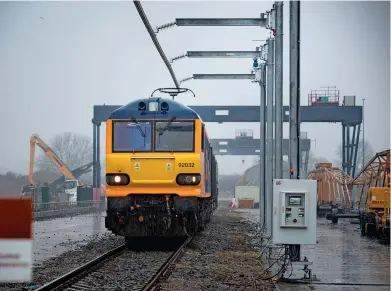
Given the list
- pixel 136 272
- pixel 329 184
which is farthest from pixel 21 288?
pixel 329 184

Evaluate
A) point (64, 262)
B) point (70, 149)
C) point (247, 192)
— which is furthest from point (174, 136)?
point (247, 192)

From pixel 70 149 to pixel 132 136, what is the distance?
39230 millimetres

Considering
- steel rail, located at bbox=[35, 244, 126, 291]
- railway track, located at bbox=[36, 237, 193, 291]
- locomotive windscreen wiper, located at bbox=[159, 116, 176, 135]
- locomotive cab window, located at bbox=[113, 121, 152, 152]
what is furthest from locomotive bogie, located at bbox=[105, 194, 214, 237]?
locomotive windscreen wiper, located at bbox=[159, 116, 176, 135]

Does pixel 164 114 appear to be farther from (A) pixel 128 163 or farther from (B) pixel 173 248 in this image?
(B) pixel 173 248

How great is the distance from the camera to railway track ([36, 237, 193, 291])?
9172 mm

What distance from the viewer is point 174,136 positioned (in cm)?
1445

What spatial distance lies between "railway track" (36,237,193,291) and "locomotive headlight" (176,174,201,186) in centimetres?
161

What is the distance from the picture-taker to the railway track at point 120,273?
9172 mm

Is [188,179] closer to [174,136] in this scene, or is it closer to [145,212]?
[174,136]

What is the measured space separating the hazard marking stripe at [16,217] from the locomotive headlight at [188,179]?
987 centimetres

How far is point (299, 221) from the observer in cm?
1142

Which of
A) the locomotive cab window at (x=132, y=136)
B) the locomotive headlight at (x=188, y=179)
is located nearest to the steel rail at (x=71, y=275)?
the locomotive headlight at (x=188, y=179)

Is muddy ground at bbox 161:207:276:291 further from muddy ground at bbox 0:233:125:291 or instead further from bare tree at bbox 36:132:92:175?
bare tree at bbox 36:132:92:175

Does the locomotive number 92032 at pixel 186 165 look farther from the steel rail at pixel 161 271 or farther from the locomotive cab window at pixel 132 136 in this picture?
the steel rail at pixel 161 271
